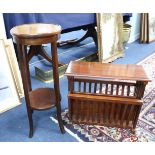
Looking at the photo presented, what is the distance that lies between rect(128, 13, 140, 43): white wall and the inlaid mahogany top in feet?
7.86

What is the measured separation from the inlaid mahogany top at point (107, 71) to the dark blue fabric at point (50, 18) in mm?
737

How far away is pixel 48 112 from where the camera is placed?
6.34 ft

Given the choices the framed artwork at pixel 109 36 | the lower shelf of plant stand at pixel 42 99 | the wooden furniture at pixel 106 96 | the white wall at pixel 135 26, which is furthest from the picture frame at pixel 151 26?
the lower shelf of plant stand at pixel 42 99

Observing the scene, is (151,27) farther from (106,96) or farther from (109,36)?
(106,96)

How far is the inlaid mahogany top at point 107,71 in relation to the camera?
4.90ft

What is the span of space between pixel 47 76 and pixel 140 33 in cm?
236

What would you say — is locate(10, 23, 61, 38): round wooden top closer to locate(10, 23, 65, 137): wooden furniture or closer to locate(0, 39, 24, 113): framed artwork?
locate(10, 23, 65, 137): wooden furniture

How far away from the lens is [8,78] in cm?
192

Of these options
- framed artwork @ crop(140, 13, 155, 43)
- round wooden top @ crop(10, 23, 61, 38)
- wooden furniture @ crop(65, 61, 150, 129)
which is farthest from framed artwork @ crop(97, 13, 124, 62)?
round wooden top @ crop(10, 23, 61, 38)

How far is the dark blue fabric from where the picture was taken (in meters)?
1.92

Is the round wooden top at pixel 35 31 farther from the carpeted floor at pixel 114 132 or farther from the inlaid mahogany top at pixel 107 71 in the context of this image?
the carpeted floor at pixel 114 132

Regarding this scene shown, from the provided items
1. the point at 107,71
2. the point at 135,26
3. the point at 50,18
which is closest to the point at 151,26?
the point at 135,26
